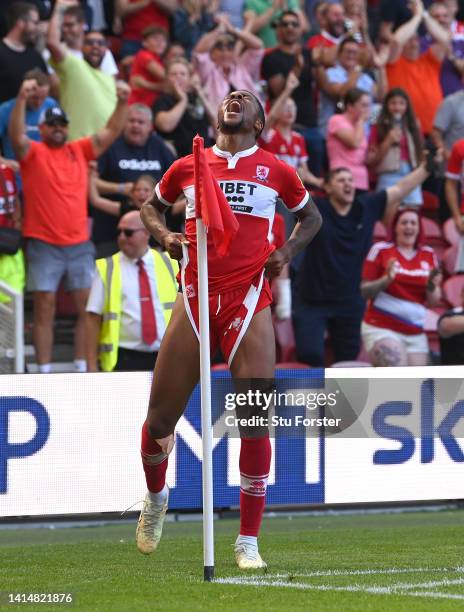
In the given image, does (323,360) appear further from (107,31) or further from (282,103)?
(107,31)

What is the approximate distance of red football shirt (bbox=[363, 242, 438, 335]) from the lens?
13055 millimetres

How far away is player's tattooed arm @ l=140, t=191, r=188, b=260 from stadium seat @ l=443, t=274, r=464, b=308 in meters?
7.09

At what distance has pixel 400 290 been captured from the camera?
1311 cm

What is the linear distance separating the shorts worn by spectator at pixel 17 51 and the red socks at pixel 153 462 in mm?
6536

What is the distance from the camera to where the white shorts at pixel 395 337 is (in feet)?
42.6

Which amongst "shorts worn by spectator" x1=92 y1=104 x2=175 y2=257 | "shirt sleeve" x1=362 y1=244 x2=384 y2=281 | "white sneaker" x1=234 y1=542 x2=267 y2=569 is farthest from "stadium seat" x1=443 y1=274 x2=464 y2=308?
"white sneaker" x1=234 y1=542 x2=267 y2=569

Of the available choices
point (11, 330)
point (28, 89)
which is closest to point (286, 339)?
point (11, 330)

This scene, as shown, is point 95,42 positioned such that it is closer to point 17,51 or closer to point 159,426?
point 17,51

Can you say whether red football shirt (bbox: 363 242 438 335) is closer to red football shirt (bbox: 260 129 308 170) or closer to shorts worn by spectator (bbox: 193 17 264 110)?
red football shirt (bbox: 260 129 308 170)

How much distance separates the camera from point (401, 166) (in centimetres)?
1494

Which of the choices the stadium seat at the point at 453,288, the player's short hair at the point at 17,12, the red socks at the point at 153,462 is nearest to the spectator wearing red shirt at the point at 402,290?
the stadium seat at the point at 453,288

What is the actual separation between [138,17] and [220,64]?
137cm

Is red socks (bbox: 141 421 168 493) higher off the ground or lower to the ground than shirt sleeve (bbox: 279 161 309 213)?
lower

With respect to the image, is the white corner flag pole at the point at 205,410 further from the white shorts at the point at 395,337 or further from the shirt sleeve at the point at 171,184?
the white shorts at the point at 395,337
